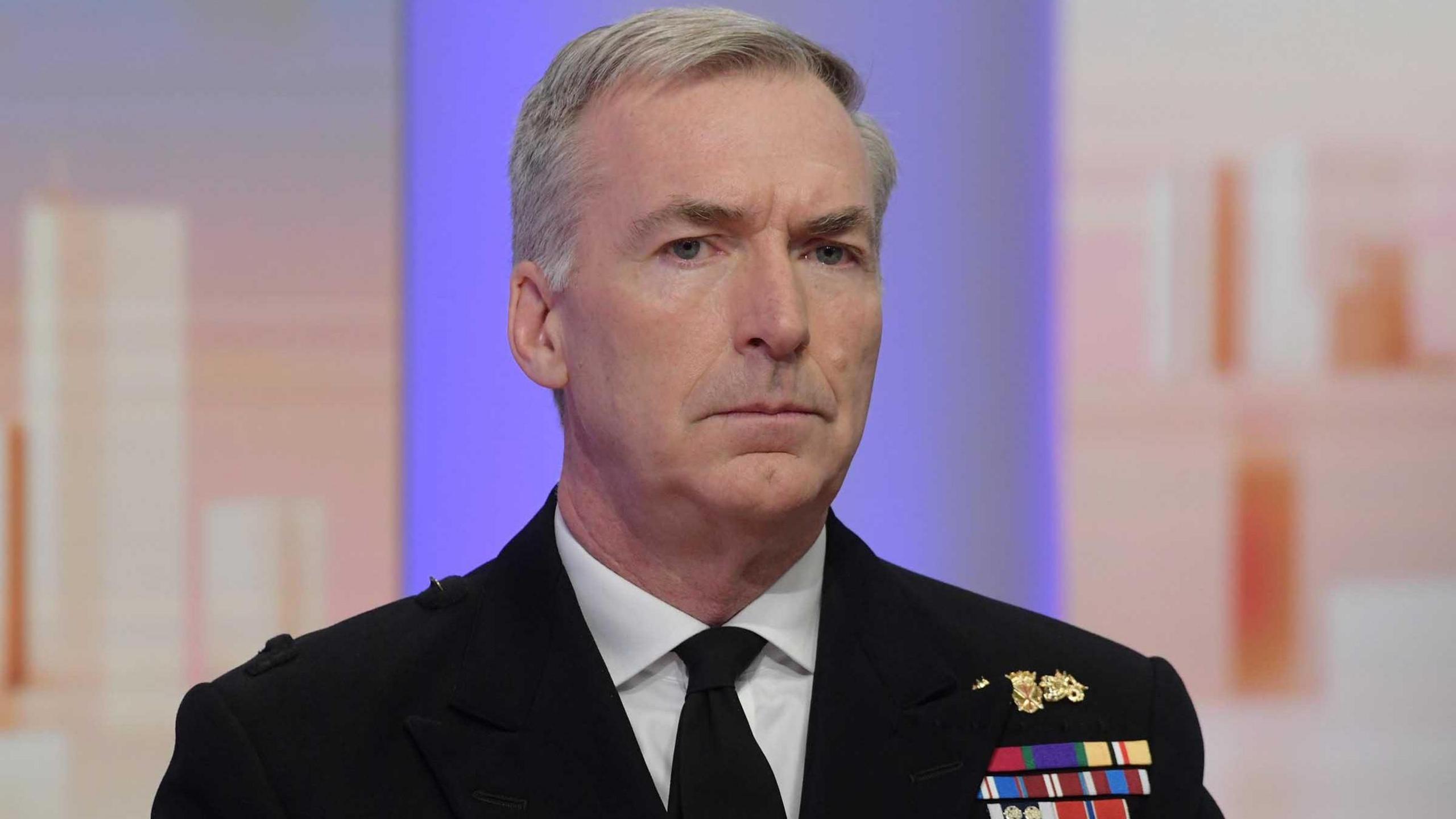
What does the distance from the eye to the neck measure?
299 mm

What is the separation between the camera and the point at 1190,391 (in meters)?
3.34

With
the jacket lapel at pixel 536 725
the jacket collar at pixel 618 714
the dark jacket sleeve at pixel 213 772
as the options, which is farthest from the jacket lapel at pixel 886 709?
the dark jacket sleeve at pixel 213 772

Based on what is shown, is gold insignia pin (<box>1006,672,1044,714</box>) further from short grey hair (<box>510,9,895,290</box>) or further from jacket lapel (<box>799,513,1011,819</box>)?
short grey hair (<box>510,9,895,290</box>)

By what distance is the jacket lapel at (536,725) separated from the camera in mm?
1901

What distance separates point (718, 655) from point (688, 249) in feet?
1.57

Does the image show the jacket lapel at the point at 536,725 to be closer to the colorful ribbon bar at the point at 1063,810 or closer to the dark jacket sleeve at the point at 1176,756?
the colorful ribbon bar at the point at 1063,810

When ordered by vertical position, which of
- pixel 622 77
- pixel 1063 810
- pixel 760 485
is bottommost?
pixel 1063 810

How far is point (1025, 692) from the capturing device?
213 centimetres

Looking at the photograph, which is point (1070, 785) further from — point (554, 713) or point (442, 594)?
point (442, 594)

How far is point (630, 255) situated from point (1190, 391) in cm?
168

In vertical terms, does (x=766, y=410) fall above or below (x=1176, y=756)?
above

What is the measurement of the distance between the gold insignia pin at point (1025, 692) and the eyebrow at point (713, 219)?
1.98 ft

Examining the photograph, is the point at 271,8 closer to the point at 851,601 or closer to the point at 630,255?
the point at 630,255

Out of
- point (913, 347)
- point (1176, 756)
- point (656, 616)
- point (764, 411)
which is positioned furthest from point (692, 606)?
point (913, 347)
